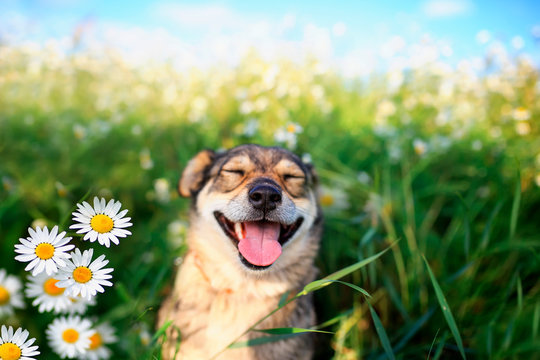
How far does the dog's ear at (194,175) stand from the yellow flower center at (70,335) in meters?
1.28

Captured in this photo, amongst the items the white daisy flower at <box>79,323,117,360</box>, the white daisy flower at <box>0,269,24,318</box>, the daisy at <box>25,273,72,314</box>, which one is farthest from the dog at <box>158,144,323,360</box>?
the white daisy flower at <box>0,269,24,318</box>

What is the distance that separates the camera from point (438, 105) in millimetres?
5559

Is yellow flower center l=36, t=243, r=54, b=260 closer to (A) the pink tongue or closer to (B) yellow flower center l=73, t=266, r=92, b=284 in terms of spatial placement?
(B) yellow flower center l=73, t=266, r=92, b=284

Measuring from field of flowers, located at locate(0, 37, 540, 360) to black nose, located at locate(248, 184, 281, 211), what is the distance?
2.59ft

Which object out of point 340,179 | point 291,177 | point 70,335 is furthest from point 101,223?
point 340,179

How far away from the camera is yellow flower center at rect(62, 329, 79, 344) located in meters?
1.70

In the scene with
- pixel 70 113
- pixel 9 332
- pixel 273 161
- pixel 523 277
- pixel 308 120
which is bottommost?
pixel 523 277

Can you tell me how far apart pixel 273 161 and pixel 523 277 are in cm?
216

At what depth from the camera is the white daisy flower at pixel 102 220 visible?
1.14 metres

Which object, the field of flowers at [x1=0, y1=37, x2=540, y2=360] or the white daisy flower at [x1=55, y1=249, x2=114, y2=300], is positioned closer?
the white daisy flower at [x1=55, y1=249, x2=114, y2=300]

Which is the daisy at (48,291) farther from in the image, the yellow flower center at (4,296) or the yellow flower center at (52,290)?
the yellow flower center at (4,296)

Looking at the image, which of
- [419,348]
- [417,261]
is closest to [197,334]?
[419,348]

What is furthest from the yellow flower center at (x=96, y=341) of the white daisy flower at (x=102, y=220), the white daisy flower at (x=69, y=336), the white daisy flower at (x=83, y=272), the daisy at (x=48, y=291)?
the white daisy flower at (x=102, y=220)

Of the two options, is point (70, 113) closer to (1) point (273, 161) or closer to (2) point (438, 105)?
(1) point (273, 161)
